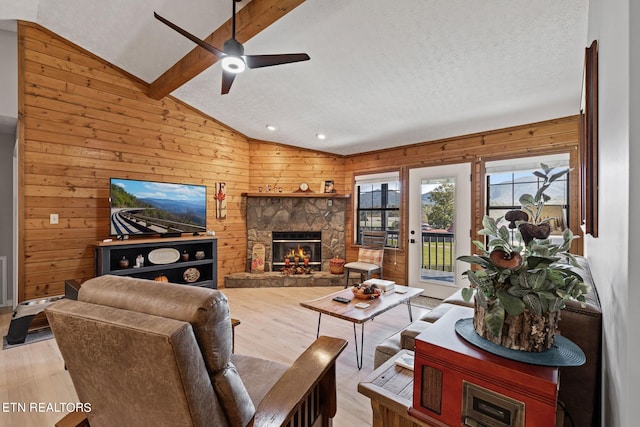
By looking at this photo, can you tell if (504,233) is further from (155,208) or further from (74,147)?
(74,147)

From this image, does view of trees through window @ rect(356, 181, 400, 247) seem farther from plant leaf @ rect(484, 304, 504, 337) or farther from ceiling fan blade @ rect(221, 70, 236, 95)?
plant leaf @ rect(484, 304, 504, 337)

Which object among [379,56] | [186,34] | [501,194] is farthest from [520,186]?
[186,34]

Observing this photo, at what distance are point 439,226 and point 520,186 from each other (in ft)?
3.98

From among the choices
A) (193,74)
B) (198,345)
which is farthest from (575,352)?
(193,74)

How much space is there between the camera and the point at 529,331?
2.68 feet

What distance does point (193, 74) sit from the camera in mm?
3494

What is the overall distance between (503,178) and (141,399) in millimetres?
4564

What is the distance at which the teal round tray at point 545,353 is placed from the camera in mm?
768

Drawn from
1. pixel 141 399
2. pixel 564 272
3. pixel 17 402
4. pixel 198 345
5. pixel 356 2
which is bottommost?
pixel 17 402

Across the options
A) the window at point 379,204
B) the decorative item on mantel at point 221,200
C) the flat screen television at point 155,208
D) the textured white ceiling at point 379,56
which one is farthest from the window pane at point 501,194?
the flat screen television at point 155,208

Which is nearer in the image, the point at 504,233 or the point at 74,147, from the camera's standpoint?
the point at 504,233

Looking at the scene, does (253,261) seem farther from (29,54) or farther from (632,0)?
(632,0)

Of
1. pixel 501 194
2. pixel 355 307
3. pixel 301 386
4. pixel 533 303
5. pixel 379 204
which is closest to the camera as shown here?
pixel 533 303

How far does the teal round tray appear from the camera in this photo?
768 millimetres
